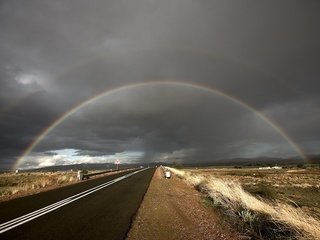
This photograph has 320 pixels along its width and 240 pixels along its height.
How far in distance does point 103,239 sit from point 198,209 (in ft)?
24.2

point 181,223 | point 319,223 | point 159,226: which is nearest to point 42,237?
point 159,226

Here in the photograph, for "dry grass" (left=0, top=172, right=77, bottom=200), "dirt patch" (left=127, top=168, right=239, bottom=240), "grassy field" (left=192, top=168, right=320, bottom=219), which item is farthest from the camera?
"dry grass" (left=0, top=172, right=77, bottom=200)

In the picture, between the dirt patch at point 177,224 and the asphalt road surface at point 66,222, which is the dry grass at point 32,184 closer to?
the asphalt road surface at point 66,222

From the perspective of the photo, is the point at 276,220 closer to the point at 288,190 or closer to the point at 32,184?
the point at 32,184

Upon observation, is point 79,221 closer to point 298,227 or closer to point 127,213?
point 127,213

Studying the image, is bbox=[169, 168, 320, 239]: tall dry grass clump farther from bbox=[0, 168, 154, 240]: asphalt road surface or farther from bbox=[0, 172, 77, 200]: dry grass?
bbox=[0, 172, 77, 200]: dry grass

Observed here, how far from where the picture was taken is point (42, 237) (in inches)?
327

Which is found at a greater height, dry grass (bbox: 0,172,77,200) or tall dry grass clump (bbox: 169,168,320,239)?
dry grass (bbox: 0,172,77,200)

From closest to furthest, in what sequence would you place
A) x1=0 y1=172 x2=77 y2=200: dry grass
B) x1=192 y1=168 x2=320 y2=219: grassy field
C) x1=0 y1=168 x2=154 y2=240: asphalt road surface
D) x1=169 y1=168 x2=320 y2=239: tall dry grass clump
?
x1=169 y1=168 x2=320 y2=239: tall dry grass clump, x1=0 y1=168 x2=154 y2=240: asphalt road surface, x1=192 y1=168 x2=320 y2=219: grassy field, x1=0 y1=172 x2=77 y2=200: dry grass

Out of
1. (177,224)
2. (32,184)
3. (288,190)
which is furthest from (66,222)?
(288,190)

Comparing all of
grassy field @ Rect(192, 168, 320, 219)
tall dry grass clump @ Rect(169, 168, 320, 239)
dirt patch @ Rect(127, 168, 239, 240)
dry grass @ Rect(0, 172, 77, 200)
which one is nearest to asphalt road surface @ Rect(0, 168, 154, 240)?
dirt patch @ Rect(127, 168, 239, 240)

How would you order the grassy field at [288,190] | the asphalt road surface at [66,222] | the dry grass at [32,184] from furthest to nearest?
the dry grass at [32,184] < the grassy field at [288,190] < the asphalt road surface at [66,222]

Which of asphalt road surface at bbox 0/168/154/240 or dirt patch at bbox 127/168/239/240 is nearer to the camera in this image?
asphalt road surface at bbox 0/168/154/240

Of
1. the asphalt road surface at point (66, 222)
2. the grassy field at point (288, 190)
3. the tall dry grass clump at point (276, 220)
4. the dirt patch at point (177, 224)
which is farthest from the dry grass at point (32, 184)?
the grassy field at point (288, 190)
